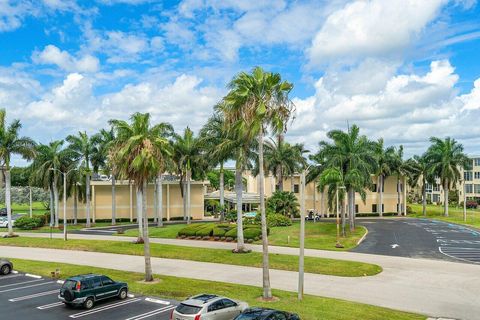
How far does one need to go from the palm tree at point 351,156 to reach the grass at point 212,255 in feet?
60.4

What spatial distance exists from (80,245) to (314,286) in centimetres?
2869

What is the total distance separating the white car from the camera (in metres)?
17.8

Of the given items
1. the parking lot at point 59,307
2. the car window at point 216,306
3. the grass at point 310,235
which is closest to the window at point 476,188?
the grass at point 310,235


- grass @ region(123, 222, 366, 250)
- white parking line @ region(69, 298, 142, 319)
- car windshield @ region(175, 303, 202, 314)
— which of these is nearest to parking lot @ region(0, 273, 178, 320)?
white parking line @ region(69, 298, 142, 319)

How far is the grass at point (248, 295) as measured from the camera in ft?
67.5

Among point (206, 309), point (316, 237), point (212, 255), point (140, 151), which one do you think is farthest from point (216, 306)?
→ point (316, 237)

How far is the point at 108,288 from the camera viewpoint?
934 inches

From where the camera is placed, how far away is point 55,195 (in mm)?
62719

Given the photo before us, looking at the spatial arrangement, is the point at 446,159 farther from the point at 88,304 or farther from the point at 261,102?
the point at 88,304

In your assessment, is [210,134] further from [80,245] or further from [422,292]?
[422,292]

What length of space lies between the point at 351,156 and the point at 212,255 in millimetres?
22714

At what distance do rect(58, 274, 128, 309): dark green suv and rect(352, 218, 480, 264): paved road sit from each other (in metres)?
25.2

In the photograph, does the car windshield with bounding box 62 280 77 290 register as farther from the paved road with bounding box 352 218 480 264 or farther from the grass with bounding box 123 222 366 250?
the paved road with bounding box 352 218 480 264

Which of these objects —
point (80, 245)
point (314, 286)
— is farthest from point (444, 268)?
point (80, 245)
